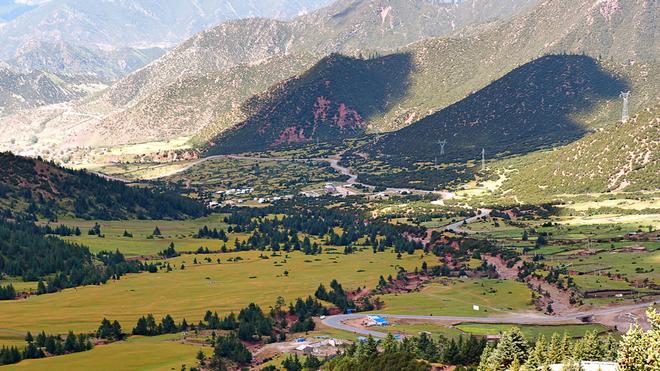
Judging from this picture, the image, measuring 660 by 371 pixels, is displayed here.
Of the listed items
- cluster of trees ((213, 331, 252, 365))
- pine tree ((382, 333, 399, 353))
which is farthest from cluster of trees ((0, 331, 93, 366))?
pine tree ((382, 333, 399, 353))

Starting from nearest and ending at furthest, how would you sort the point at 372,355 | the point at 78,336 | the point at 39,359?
1. the point at 372,355
2. the point at 39,359
3. the point at 78,336

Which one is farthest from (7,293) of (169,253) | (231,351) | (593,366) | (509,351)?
(593,366)

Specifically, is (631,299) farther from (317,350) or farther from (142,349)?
(142,349)

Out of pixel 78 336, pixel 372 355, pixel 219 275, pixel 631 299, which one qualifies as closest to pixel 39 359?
pixel 78 336

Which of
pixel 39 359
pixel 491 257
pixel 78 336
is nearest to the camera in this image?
pixel 39 359

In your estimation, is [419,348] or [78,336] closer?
[419,348]

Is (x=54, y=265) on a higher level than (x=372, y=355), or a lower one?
higher
